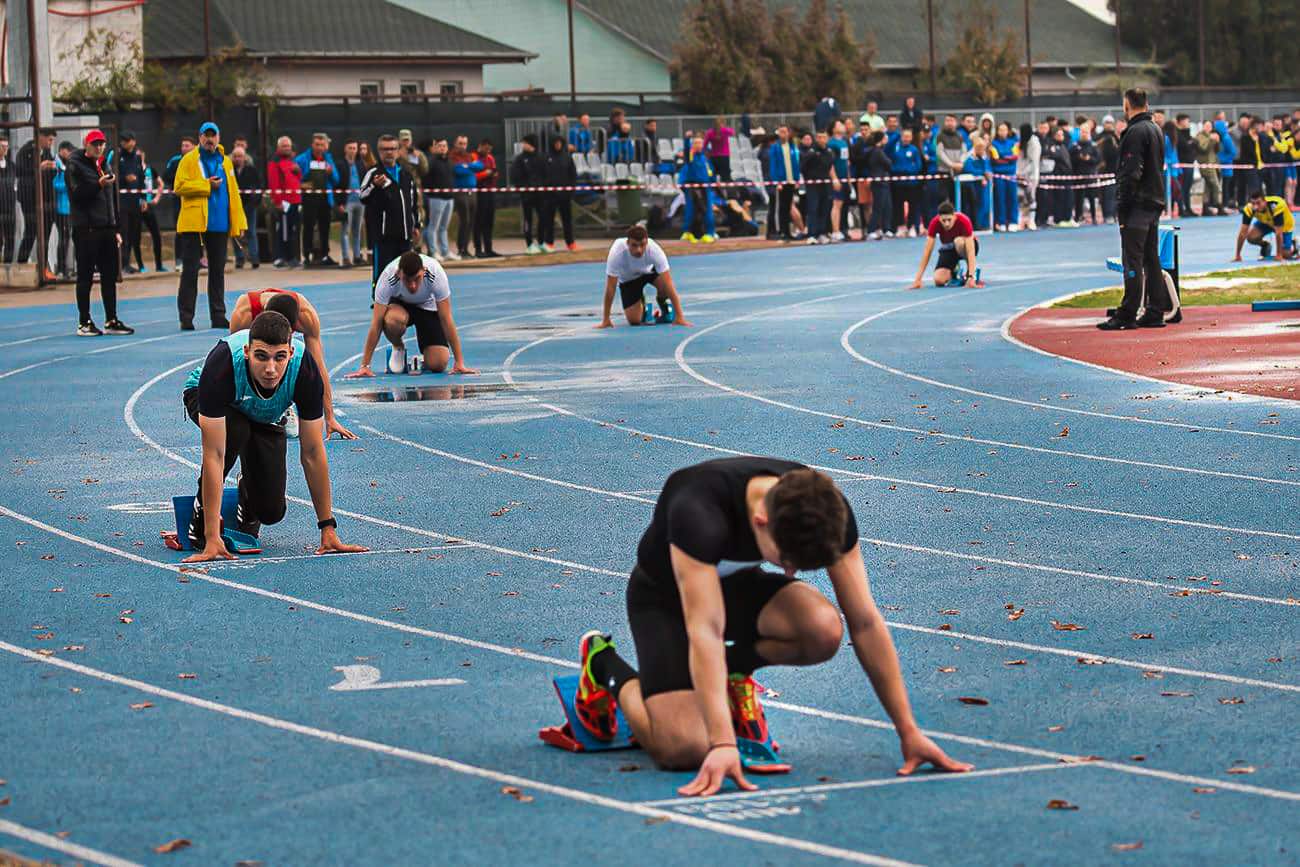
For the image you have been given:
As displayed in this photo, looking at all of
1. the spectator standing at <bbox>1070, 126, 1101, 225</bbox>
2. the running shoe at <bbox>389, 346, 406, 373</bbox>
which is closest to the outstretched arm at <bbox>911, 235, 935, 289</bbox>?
the running shoe at <bbox>389, 346, 406, 373</bbox>

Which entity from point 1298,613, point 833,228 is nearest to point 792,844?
point 1298,613

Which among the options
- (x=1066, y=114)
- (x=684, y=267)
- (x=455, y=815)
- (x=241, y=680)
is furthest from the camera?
(x=1066, y=114)

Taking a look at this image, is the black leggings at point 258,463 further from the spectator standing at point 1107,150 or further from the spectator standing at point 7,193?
the spectator standing at point 1107,150

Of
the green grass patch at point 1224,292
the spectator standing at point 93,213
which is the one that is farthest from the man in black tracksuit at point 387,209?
the green grass patch at point 1224,292

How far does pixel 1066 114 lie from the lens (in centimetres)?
5128

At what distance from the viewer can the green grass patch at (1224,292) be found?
2277cm

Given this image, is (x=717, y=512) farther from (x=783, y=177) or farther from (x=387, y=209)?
(x=783, y=177)

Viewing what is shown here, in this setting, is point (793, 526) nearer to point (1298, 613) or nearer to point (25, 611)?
point (1298, 613)

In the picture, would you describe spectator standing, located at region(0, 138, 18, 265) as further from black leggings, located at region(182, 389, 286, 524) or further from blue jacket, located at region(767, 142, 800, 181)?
black leggings, located at region(182, 389, 286, 524)

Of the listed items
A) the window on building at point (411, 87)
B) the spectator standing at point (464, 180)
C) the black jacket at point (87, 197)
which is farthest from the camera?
the window on building at point (411, 87)

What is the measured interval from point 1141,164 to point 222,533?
→ 37.8 ft

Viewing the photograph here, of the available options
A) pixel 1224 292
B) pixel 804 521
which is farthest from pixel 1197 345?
pixel 804 521

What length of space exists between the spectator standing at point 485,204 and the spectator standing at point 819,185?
219 inches

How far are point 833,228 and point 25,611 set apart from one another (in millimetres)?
29580
